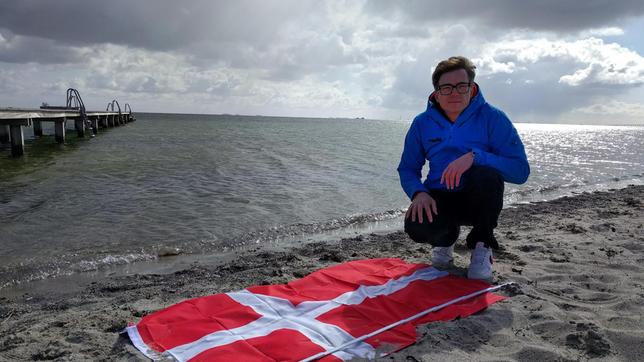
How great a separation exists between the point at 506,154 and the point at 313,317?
2234 mm

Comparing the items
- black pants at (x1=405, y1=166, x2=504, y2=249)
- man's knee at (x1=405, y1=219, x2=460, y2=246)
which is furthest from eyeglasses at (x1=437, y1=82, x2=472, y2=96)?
man's knee at (x1=405, y1=219, x2=460, y2=246)

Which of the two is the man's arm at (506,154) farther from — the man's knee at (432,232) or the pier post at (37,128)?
the pier post at (37,128)

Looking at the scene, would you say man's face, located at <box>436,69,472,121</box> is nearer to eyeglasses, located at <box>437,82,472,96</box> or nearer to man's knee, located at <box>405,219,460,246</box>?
eyeglasses, located at <box>437,82,472,96</box>

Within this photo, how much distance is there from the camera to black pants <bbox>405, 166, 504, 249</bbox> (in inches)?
146

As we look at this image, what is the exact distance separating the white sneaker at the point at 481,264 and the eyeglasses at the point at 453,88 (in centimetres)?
143

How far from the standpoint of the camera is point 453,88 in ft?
12.0

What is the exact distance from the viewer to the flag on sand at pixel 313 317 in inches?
105

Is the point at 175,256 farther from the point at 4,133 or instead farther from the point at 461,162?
the point at 4,133

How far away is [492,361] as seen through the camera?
251 centimetres

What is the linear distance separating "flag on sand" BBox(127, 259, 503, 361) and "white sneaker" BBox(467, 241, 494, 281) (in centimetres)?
11

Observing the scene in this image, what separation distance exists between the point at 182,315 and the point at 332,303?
118 centimetres

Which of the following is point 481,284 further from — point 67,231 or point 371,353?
point 67,231

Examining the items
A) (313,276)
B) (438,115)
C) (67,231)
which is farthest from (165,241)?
(438,115)

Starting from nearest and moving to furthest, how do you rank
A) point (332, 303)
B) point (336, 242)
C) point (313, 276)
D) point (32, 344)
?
point (32, 344) → point (332, 303) → point (313, 276) → point (336, 242)
